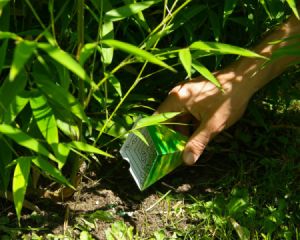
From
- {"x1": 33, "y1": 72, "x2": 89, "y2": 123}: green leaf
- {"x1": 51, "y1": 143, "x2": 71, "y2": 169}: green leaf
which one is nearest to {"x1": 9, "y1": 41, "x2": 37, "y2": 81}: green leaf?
{"x1": 33, "y1": 72, "x2": 89, "y2": 123}: green leaf

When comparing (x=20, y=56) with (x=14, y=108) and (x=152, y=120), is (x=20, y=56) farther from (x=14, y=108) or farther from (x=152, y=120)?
(x=152, y=120)

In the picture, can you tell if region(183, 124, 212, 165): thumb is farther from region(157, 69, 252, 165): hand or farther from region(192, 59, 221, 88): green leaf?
region(192, 59, 221, 88): green leaf

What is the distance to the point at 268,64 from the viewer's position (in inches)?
65.0

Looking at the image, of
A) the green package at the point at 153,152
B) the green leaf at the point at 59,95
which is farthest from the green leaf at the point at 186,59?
the green package at the point at 153,152

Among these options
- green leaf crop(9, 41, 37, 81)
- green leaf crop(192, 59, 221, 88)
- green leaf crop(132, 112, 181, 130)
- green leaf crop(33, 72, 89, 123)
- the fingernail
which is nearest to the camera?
green leaf crop(9, 41, 37, 81)

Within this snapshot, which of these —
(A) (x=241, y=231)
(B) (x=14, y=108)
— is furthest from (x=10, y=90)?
(A) (x=241, y=231)

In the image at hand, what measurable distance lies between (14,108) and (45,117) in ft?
0.23

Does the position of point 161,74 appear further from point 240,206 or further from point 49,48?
point 49,48

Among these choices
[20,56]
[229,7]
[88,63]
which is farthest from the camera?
[88,63]

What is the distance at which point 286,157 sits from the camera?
197 centimetres

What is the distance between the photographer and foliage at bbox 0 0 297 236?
1.21 metres

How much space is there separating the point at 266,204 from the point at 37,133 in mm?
726

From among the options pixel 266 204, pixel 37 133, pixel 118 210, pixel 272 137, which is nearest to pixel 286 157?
pixel 272 137

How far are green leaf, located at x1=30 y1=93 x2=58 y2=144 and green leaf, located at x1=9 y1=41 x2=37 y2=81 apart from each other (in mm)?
271
